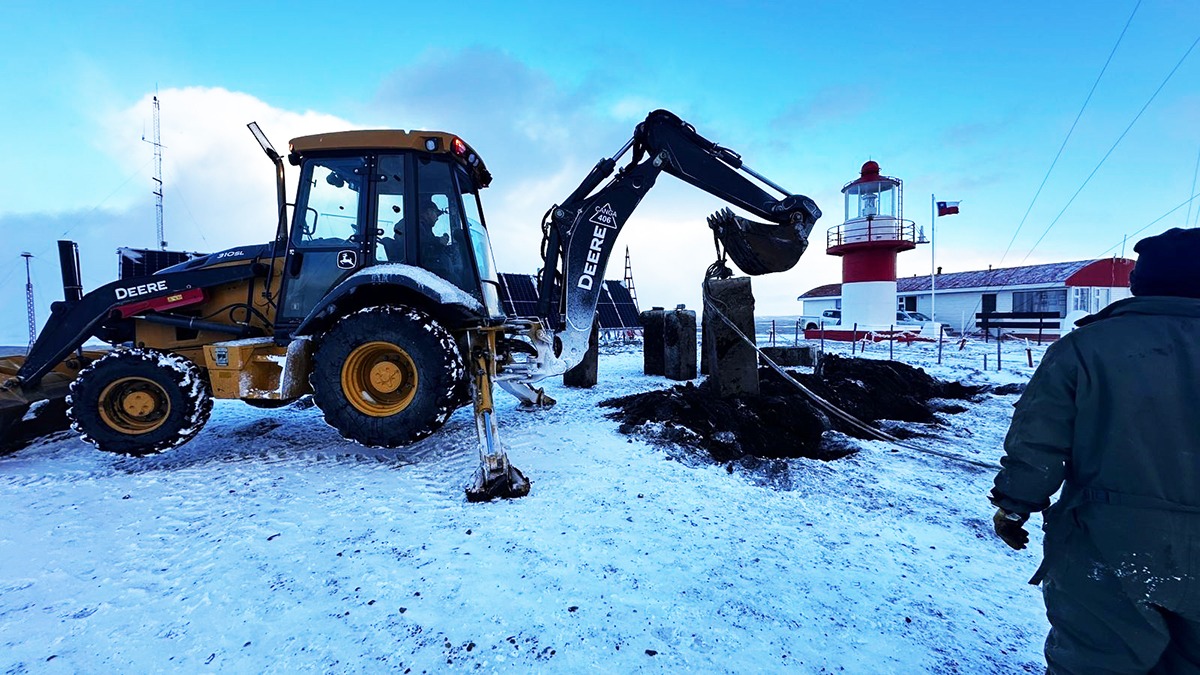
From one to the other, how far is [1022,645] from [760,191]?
4.41 meters

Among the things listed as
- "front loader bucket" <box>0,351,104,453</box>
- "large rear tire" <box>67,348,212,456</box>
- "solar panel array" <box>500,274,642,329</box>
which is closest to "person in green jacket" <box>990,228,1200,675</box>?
"large rear tire" <box>67,348,212,456</box>

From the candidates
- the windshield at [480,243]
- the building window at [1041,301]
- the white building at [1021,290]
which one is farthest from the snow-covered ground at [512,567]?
the building window at [1041,301]

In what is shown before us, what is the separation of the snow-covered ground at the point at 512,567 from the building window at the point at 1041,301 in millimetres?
24777

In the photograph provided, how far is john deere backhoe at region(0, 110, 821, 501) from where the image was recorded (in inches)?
155

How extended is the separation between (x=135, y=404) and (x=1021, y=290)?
100 feet

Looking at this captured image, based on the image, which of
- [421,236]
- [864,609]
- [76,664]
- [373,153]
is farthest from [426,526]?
[373,153]

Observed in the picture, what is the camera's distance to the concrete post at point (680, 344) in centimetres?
916

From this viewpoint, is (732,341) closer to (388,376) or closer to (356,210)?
(388,376)

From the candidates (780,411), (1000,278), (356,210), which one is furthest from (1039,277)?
(356,210)

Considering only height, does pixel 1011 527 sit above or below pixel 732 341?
below

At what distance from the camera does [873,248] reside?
18.1 metres

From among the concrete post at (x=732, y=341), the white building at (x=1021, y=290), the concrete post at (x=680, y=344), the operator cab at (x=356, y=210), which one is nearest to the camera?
the operator cab at (x=356, y=210)

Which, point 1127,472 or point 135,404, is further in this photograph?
point 135,404

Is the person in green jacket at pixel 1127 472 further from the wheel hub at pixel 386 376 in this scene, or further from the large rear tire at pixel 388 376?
the wheel hub at pixel 386 376
